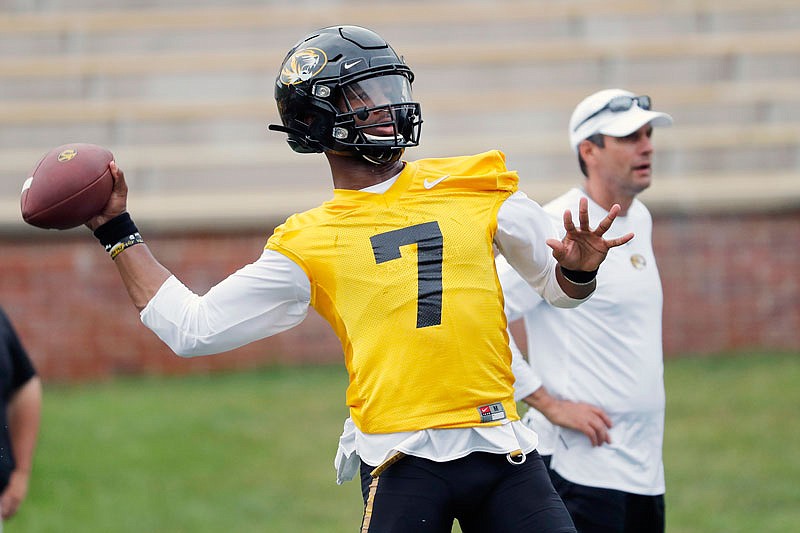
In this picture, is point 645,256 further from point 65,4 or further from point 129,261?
point 65,4

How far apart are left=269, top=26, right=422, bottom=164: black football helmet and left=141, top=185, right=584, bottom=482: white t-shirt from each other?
0.14 m

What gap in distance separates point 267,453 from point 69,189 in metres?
5.95

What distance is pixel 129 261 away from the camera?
11.5 ft

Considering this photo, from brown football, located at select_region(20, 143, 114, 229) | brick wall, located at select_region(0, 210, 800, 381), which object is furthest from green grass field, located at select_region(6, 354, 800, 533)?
brown football, located at select_region(20, 143, 114, 229)

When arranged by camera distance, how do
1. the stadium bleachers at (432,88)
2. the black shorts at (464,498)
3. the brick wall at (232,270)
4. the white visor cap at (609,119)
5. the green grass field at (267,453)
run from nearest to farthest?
1. the black shorts at (464,498)
2. the white visor cap at (609,119)
3. the green grass field at (267,453)
4. the brick wall at (232,270)
5. the stadium bleachers at (432,88)

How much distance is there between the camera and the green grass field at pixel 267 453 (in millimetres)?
7734

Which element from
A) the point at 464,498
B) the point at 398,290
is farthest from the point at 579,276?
the point at 464,498

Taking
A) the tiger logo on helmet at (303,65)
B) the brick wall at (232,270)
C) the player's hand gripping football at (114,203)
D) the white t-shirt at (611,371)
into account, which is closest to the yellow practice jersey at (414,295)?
the tiger logo on helmet at (303,65)

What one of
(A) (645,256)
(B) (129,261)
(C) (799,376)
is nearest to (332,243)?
(B) (129,261)

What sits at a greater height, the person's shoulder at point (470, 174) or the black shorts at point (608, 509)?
the person's shoulder at point (470, 174)

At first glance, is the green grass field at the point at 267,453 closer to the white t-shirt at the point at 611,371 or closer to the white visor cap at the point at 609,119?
the white t-shirt at the point at 611,371

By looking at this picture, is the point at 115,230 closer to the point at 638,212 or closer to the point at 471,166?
the point at 471,166

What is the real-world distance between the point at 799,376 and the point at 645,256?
21.4 feet

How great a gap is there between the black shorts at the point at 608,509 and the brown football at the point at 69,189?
2.08 metres
